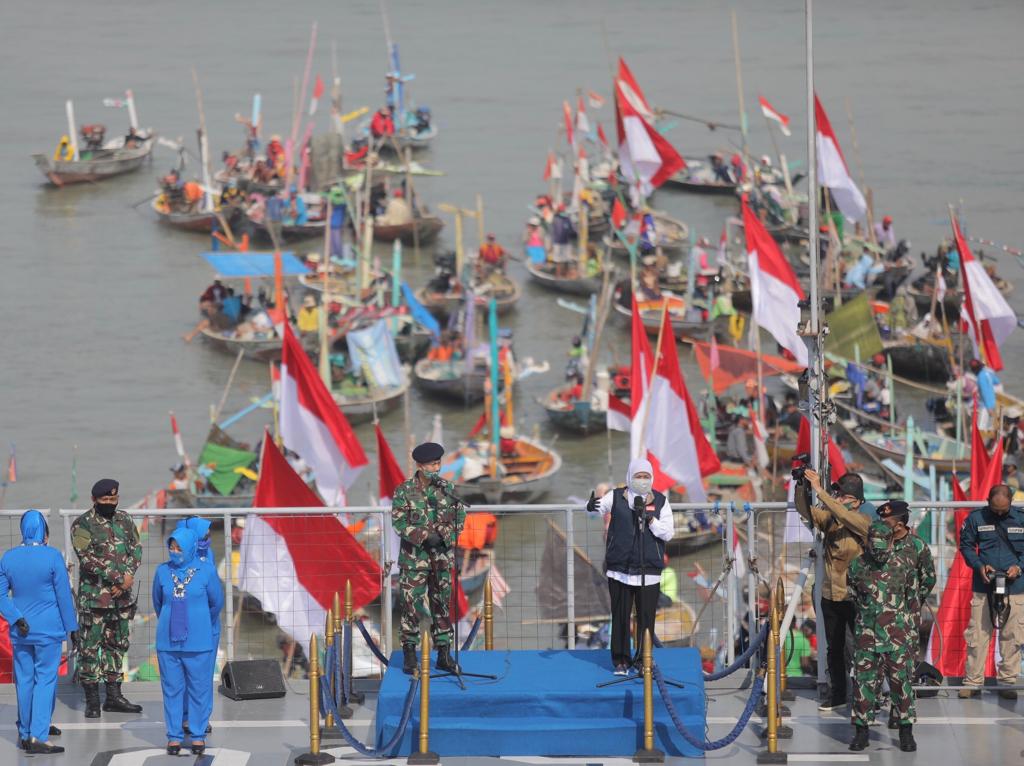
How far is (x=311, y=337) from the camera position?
44.4m

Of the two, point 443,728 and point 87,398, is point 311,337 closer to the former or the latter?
point 87,398

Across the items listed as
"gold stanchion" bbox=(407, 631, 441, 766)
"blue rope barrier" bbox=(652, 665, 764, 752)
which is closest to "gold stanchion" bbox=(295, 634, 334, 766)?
"gold stanchion" bbox=(407, 631, 441, 766)

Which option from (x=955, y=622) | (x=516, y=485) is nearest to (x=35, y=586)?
(x=955, y=622)

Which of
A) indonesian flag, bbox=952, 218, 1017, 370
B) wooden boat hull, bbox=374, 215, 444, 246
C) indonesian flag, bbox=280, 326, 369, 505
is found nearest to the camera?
indonesian flag, bbox=280, 326, 369, 505

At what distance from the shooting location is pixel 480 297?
4803cm

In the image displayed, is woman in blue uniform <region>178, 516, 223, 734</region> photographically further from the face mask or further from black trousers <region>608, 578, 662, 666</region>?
the face mask

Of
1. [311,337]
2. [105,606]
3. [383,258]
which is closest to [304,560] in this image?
[105,606]

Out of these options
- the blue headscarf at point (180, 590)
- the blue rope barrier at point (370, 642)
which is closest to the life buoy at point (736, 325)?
the blue rope barrier at point (370, 642)

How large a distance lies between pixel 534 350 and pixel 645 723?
3432 centimetres

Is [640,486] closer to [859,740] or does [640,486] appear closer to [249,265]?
[859,740]

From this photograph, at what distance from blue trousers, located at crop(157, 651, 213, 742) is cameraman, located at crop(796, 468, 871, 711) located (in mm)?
4295

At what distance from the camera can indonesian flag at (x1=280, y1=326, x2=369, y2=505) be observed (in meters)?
25.3

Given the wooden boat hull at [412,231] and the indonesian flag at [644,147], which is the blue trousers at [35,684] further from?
the wooden boat hull at [412,231]

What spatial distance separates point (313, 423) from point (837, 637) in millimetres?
12065
